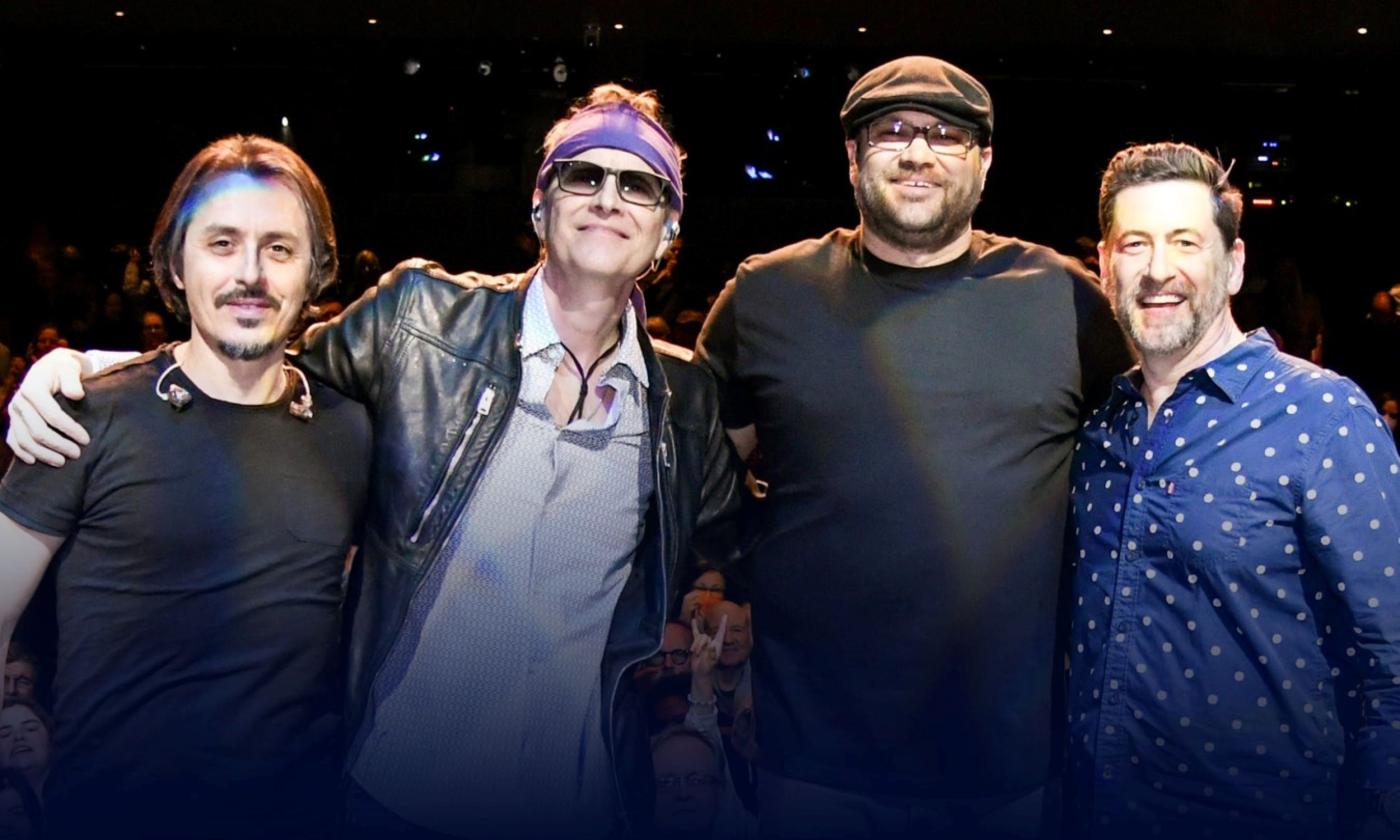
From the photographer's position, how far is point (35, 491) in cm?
177

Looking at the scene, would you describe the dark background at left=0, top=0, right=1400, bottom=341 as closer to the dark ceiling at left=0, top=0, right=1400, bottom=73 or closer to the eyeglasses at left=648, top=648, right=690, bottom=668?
the dark ceiling at left=0, top=0, right=1400, bottom=73

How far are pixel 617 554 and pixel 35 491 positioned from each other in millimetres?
884

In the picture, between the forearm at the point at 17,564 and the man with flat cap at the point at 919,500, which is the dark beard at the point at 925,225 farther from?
the forearm at the point at 17,564

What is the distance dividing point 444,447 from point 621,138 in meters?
0.61

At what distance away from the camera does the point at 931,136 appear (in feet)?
7.67

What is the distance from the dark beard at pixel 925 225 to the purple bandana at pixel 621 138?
1.18ft

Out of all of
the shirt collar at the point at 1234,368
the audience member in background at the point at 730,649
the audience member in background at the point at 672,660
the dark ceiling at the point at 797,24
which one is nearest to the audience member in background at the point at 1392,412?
the dark ceiling at the point at 797,24

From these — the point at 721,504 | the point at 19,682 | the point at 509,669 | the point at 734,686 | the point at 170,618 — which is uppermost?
the point at 721,504

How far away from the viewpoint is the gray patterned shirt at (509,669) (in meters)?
2.05

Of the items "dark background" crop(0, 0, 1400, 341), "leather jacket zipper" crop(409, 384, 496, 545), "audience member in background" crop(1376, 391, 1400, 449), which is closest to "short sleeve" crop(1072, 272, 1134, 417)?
"leather jacket zipper" crop(409, 384, 496, 545)

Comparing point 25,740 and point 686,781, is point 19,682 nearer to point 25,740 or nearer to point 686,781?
point 25,740

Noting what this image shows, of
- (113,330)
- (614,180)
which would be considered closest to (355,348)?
(614,180)

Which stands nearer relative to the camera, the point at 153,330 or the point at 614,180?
the point at 614,180

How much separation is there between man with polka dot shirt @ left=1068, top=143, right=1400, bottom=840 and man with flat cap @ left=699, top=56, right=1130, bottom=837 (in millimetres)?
151
